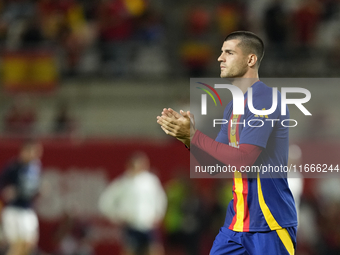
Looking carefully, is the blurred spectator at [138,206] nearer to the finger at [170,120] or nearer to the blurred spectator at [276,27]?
the blurred spectator at [276,27]

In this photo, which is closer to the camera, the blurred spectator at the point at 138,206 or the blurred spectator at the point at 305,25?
the blurred spectator at the point at 138,206

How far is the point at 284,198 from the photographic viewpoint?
4117 millimetres

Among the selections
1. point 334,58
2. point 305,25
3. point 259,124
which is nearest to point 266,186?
point 259,124

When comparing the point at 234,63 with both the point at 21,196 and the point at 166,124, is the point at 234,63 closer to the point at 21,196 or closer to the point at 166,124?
the point at 166,124

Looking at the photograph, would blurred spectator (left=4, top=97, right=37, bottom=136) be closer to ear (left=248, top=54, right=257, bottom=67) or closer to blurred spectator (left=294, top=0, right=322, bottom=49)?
blurred spectator (left=294, top=0, right=322, bottom=49)

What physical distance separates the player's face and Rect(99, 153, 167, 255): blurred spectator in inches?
223

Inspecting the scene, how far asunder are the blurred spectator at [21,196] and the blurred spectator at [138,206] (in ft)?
4.58

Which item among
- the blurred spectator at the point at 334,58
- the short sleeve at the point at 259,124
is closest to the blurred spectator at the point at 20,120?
the blurred spectator at the point at 334,58

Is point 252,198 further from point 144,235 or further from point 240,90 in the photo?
point 144,235

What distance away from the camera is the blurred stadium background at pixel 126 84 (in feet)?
35.8

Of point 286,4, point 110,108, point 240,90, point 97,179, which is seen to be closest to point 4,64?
point 110,108

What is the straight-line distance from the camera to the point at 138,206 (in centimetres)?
977

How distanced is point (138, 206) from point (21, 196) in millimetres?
2043

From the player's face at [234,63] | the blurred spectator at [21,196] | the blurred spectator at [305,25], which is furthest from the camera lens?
the blurred spectator at [305,25]
